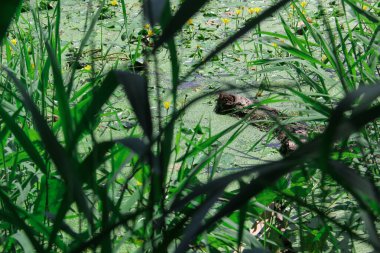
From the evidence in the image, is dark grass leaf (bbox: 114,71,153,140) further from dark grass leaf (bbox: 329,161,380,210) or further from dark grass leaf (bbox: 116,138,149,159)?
dark grass leaf (bbox: 329,161,380,210)

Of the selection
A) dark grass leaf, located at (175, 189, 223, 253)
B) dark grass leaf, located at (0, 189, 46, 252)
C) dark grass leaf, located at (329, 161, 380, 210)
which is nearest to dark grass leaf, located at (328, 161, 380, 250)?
dark grass leaf, located at (329, 161, 380, 210)

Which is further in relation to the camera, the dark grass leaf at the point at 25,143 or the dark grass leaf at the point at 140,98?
the dark grass leaf at the point at 25,143

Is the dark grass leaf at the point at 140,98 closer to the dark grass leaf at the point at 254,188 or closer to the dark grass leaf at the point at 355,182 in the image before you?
the dark grass leaf at the point at 254,188

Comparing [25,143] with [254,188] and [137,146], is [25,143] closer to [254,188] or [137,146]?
[137,146]

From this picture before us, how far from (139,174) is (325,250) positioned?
59 centimetres

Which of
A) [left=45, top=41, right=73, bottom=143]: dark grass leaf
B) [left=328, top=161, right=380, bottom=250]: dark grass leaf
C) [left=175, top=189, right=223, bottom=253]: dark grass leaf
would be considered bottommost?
[left=175, top=189, right=223, bottom=253]: dark grass leaf

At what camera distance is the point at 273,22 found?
4.69 metres

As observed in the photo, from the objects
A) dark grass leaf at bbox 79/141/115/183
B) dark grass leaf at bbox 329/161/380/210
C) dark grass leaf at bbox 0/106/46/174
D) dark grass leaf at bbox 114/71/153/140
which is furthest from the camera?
dark grass leaf at bbox 0/106/46/174

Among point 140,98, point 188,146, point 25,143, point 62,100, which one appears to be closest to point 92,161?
point 62,100

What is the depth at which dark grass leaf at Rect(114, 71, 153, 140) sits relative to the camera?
105cm

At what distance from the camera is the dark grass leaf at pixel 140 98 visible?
3.43ft

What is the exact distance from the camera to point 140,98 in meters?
1.06

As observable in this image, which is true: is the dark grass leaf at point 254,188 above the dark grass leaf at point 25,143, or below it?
below

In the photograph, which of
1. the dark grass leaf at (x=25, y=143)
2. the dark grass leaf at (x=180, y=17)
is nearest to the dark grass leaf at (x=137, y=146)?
the dark grass leaf at (x=180, y=17)
